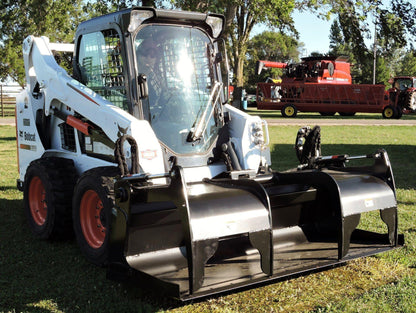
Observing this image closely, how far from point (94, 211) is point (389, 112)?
24658mm

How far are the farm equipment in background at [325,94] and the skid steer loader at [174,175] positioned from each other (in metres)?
20.9

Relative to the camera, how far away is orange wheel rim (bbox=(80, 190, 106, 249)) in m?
4.86

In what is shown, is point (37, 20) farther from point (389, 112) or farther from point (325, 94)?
point (389, 112)

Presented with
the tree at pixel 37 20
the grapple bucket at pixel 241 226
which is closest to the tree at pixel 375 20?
the tree at pixel 37 20

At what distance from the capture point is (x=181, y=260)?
4539 millimetres

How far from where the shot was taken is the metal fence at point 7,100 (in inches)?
1110

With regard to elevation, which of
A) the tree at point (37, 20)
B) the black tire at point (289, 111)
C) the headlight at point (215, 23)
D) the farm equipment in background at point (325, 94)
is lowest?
the black tire at point (289, 111)

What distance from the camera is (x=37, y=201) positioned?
19.7ft

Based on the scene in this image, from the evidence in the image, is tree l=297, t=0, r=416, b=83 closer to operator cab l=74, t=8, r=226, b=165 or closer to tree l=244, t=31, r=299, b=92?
operator cab l=74, t=8, r=226, b=165

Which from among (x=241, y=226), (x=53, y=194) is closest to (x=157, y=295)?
(x=241, y=226)

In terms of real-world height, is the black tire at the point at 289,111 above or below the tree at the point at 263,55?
Answer: below

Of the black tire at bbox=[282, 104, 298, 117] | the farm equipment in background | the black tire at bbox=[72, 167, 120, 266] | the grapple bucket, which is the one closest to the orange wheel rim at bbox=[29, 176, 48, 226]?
the black tire at bbox=[72, 167, 120, 266]

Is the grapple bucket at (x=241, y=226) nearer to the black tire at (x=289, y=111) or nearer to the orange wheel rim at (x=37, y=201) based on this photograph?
the orange wheel rim at (x=37, y=201)

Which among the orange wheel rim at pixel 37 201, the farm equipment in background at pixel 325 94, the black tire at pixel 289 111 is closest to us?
the orange wheel rim at pixel 37 201
